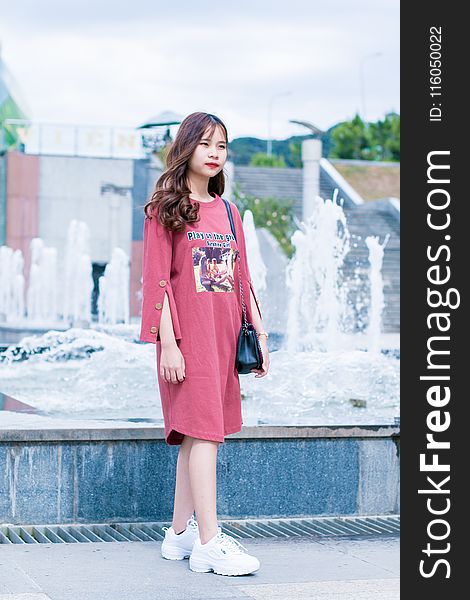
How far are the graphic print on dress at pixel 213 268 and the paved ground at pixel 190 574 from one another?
101 cm

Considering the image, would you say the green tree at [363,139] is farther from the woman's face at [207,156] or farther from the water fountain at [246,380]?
the woman's face at [207,156]

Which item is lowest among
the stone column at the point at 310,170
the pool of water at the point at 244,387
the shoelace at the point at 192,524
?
the shoelace at the point at 192,524

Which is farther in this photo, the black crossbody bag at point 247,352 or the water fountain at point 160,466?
the water fountain at point 160,466

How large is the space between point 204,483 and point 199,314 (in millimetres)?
593

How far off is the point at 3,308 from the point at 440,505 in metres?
25.5

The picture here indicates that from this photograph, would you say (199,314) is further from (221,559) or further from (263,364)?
(221,559)

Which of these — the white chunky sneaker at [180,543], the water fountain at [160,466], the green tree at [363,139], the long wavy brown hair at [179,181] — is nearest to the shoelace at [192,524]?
the white chunky sneaker at [180,543]

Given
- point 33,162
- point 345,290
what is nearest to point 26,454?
point 345,290

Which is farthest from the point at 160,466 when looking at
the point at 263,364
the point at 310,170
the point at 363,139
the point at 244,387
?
the point at 363,139

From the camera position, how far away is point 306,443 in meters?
5.07

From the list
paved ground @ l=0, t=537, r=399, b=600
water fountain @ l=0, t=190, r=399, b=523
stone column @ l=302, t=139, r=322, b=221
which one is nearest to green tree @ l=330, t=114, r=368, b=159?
stone column @ l=302, t=139, r=322, b=221

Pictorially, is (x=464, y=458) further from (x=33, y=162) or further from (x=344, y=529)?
(x=33, y=162)

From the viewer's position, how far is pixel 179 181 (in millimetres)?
4203

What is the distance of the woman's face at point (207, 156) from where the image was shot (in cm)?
420
